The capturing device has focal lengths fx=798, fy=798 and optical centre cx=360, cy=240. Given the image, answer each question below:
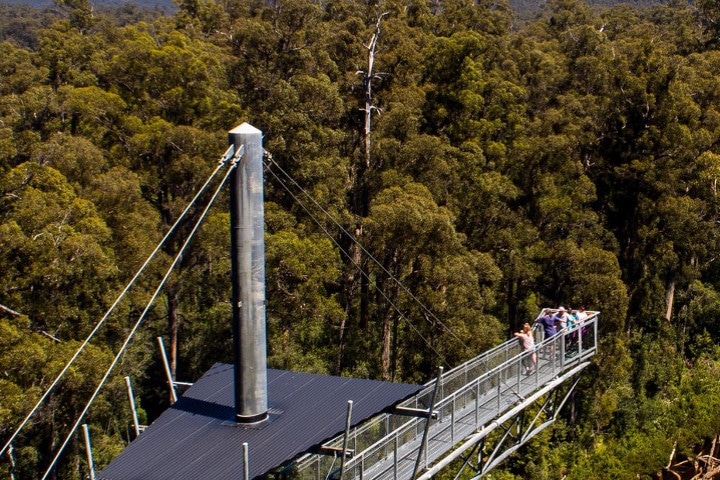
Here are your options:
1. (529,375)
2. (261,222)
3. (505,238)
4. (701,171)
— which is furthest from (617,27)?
(261,222)

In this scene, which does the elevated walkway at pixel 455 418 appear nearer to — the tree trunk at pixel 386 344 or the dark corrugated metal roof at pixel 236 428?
the dark corrugated metal roof at pixel 236 428

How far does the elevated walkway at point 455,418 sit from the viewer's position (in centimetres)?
991

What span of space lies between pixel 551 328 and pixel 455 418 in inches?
158

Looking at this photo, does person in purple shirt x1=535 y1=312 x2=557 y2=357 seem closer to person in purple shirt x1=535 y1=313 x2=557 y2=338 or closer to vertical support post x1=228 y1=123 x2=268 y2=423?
person in purple shirt x1=535 y1=313 x2=557 y2=338

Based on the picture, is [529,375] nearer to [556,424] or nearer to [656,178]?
[556,424]

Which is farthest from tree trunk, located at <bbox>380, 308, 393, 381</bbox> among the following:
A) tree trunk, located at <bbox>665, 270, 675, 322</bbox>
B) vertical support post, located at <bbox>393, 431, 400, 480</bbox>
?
vertical support post, located at <bbox>393, 431, 400, 480</bbox>

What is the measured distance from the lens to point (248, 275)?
392 inches

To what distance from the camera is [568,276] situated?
26.1 m

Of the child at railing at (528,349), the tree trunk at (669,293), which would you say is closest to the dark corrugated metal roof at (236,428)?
the child at railing at (528,349)

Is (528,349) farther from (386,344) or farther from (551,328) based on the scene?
(386,344)

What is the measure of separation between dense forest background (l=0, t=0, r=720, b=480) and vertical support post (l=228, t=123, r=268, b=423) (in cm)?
854

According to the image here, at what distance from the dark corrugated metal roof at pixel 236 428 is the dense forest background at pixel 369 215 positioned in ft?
24.0

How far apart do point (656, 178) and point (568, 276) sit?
497cm

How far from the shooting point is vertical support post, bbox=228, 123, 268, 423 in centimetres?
985
